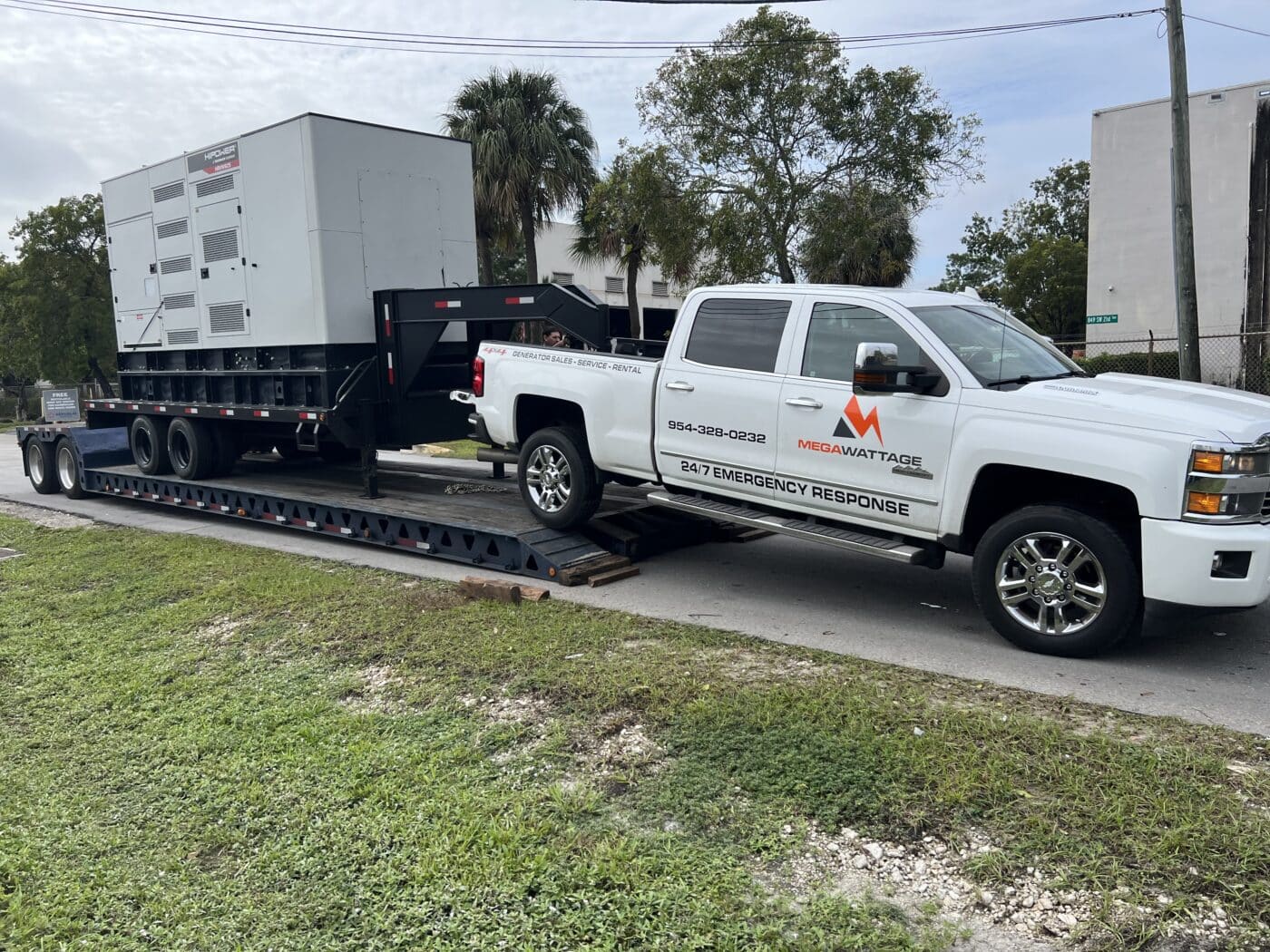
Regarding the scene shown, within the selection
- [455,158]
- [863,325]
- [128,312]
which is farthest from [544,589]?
[128,312]

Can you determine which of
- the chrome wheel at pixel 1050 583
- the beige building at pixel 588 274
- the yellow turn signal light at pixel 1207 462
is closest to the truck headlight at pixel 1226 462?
the yellow turn signal light at pixel 1207 462

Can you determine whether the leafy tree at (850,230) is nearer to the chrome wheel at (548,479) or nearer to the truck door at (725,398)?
the chrome wheel at (548,479)

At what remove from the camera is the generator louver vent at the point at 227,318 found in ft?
36.8

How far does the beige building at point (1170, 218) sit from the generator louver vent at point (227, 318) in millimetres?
21168

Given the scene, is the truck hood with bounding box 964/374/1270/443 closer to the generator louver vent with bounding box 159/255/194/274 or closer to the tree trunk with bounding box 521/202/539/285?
the generator louver vent with bounding box 159/255/194/274

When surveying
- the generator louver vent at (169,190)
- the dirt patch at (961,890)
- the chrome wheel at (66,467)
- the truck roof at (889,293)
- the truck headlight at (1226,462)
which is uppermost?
the generator louver vent at (169,190)

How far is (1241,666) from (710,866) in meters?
3.77

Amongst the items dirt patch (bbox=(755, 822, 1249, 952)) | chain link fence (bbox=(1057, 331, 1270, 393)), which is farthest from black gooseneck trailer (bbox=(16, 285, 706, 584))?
chain link fence (bbox=(1057, 331, 1270, 393))

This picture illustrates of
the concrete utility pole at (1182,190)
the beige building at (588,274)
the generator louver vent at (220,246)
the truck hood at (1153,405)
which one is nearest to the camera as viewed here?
the truck hood at (1153,405)

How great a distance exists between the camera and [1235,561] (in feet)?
17.1

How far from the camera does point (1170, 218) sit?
24859 mm

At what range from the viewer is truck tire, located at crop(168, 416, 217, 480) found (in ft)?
39.8

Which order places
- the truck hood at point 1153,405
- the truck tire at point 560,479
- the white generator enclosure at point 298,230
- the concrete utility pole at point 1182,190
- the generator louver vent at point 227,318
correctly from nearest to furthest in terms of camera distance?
the truck hood at point 1153,405
the truck tire at point 560,479
the white generator enclosure at point 298,230
the generator louver vent at point 227,318
the concrete utility pole at point 1182,190

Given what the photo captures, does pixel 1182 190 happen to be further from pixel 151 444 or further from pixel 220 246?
pixel 151 444
